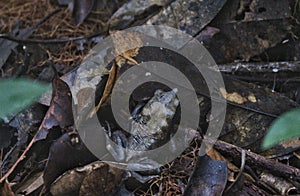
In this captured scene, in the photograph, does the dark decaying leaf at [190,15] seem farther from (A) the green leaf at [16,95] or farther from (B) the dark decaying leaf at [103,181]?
(A) the green leaf at [16,95]

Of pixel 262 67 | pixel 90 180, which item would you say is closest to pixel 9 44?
pixel 90 180

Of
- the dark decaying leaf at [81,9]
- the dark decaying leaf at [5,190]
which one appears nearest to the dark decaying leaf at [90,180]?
the dark decaying leaf at [5,190]

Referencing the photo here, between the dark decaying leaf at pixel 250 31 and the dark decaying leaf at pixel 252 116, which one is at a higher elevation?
the dark decaying leaf at pixel 250 31

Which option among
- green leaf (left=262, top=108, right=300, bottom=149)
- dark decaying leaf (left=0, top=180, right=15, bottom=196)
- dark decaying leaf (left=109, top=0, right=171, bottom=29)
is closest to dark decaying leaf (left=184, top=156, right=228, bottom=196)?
green leaf (left=262, top=108, right=300, bottom=149)

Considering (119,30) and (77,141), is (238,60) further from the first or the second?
(77,141)

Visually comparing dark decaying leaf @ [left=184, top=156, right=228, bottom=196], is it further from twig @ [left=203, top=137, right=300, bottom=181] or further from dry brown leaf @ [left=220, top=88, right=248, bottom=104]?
dry brown leaf @ [left=220, top=88, right=248, bottom=104]

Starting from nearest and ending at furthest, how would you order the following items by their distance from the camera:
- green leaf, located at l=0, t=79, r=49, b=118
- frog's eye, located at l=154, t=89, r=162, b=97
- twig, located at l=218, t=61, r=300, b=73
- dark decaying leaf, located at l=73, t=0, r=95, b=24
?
green leaf, located at l=0, t=79, r=49, b=118, frog's eye, located at l=154, t=89, r=162, b=97, twig, located at l=218, t=61, r=300, b=73, dark decaying leaf, located at l=73, t=0, r=95, b=24

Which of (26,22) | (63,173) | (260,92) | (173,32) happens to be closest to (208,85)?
(260,92)
